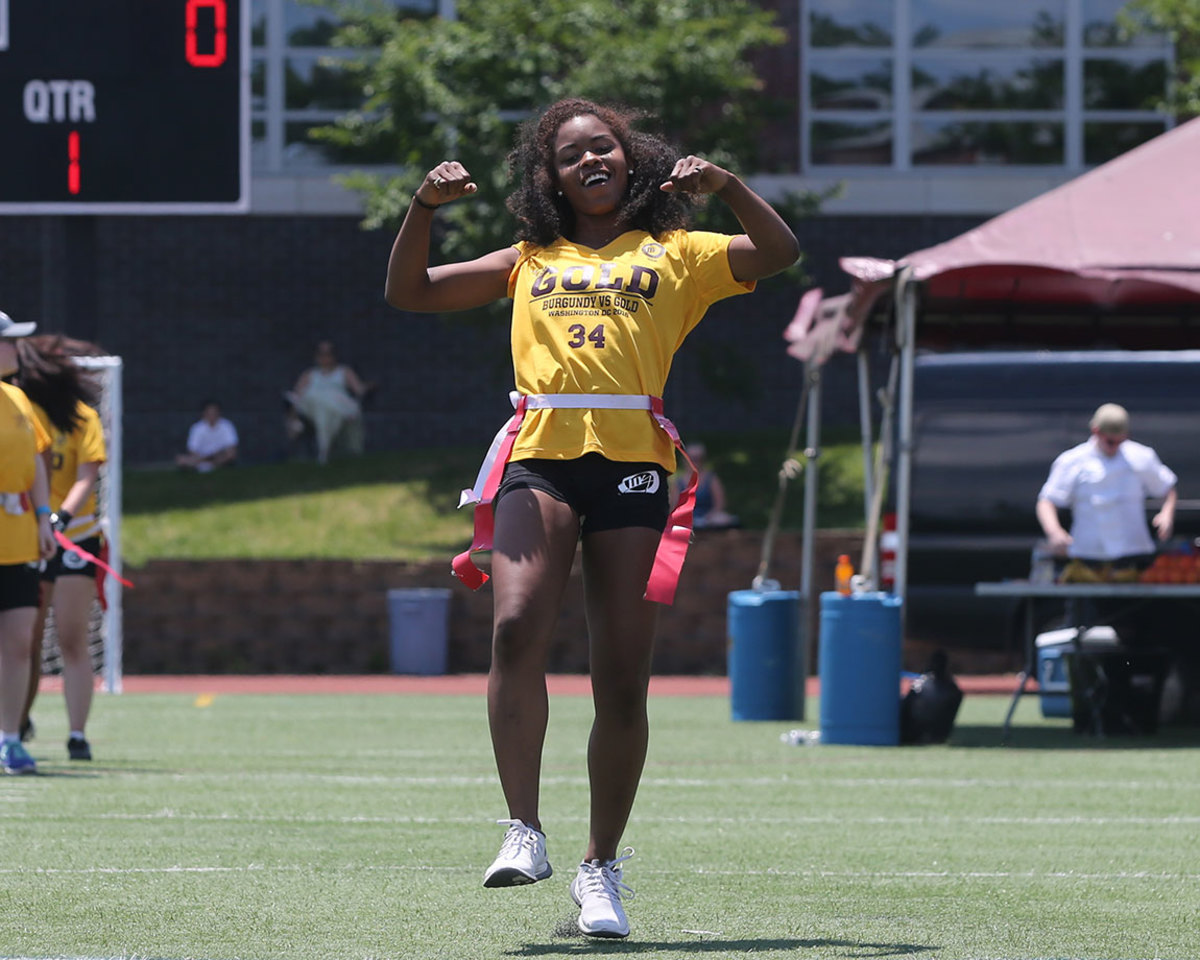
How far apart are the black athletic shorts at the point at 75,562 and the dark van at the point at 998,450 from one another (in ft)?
23.3

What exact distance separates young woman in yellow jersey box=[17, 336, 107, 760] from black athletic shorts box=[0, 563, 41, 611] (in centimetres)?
61

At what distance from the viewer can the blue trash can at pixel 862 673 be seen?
1187 centimetres

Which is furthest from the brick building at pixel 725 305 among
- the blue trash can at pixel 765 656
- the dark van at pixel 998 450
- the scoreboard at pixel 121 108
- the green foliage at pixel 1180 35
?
the blue trash can at pixel 765 656

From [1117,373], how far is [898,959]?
10.8m

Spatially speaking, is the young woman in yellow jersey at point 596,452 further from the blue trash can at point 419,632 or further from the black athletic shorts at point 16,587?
the blue trash can at point 419,632

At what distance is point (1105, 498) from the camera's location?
1211 cm

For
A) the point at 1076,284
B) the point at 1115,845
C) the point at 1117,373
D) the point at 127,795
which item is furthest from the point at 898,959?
the point at 1117,373

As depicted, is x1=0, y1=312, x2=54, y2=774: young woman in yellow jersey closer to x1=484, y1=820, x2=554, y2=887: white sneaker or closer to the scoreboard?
x1=484, y1=820, x2=554, y2=887: white sneaker

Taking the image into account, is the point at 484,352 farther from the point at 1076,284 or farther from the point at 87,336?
the point at 1076,284

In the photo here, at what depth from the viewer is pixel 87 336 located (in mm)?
16812

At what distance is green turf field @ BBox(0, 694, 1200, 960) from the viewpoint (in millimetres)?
5035

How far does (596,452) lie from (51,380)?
213 inches

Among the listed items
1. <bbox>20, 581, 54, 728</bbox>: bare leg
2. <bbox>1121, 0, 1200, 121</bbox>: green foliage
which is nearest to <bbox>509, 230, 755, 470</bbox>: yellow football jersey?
<bbox>20, 581, 54, 728</bbox>: bare leg

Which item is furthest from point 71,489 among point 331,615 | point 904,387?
point 331,615
